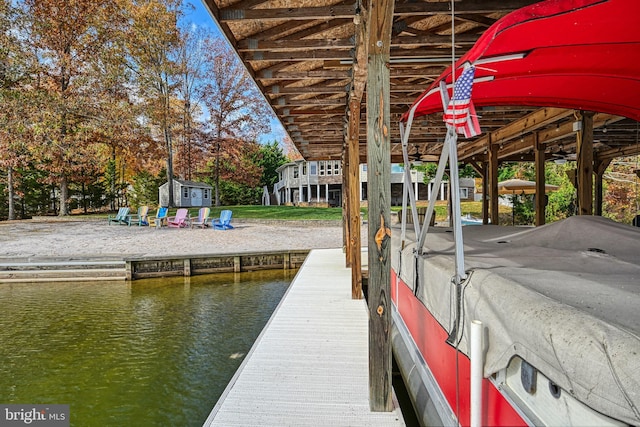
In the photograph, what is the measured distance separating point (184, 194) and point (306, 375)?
24.8 meters

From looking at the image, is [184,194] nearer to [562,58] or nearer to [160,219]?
[160,219]

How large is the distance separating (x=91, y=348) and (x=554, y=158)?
10228mm

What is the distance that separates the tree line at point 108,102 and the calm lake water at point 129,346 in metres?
11.2

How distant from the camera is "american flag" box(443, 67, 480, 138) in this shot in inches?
72.1

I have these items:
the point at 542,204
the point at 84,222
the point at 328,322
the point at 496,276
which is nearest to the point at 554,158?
the point at 542,204

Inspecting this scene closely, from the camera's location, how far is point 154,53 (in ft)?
67.6

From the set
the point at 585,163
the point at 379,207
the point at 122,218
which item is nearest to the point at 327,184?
the point at 122,218

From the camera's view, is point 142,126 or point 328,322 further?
point 142,126

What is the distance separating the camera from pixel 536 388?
3.87 ft

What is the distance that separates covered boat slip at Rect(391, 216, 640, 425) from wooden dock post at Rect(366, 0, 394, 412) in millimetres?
299

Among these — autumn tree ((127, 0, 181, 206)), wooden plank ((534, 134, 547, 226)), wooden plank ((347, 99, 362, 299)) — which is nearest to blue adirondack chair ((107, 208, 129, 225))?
autumn tree ((127, 0, 181, 206))

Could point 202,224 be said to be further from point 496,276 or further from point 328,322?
point 496,276

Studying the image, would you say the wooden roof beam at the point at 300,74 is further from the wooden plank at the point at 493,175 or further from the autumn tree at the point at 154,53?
the autumn tree at the point at 154,53

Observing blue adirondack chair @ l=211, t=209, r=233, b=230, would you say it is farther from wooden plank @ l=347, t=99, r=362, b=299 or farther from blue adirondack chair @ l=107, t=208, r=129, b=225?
wooden plank @ l=347, t=99, r=362, b=299
